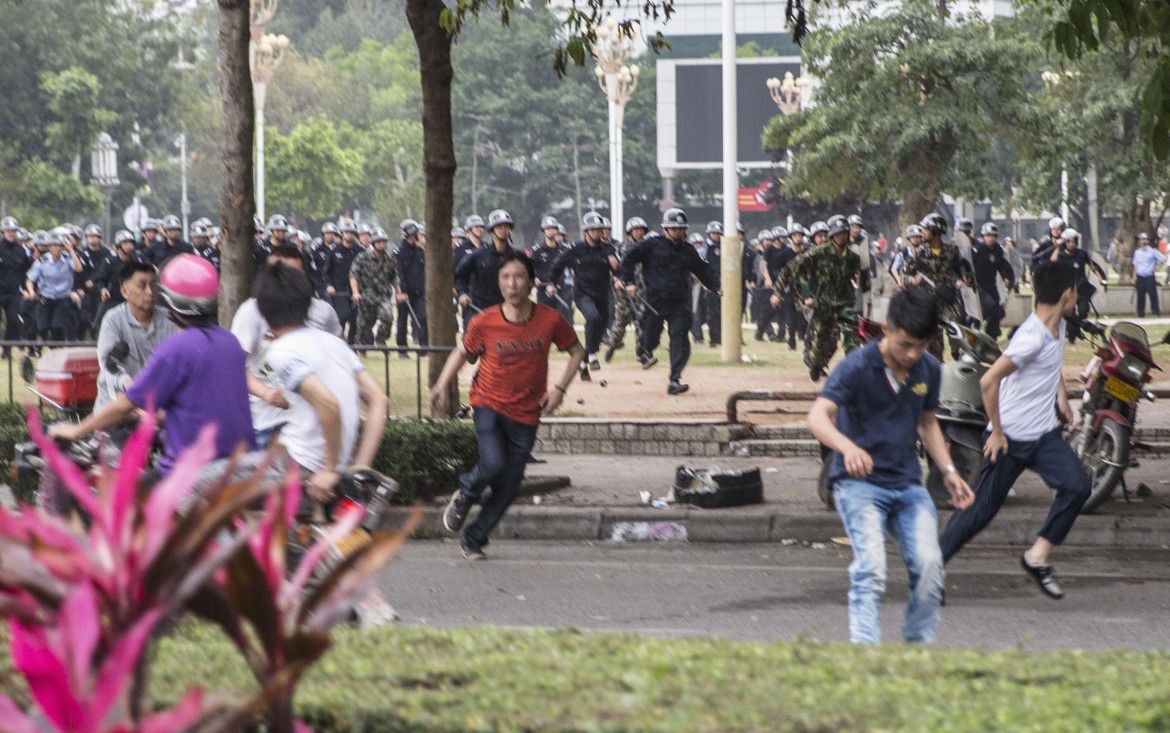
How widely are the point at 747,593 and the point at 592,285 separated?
39.5ft

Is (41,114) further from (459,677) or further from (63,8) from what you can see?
(459,677)

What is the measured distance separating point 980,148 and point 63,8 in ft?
127

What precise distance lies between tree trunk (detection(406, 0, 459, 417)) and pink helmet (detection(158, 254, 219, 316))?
6.63m

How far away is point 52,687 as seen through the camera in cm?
250

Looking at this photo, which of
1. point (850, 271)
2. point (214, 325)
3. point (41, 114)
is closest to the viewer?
point (214, 325)

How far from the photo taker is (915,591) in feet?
20.9

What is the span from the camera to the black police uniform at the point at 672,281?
1817 cm

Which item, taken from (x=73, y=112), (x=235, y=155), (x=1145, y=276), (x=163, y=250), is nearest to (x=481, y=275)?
(x=235, y=155)

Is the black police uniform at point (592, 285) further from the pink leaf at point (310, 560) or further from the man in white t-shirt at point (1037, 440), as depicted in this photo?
the pink leaf at point (310, 560)

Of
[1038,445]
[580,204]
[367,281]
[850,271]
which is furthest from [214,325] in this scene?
[580,204]

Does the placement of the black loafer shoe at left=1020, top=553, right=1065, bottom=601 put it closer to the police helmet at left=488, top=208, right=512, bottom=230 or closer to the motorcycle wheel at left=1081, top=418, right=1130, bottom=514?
the motorcycle wheel at left=1081, top=418, right=1130, bottom=514

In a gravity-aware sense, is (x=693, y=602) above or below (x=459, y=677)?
below

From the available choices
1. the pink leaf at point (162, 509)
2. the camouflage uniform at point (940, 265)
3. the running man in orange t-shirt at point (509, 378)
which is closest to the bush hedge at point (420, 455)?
the running man in orange t-shirt at point (509, 378)

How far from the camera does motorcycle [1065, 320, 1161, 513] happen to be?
1012 centimetres
